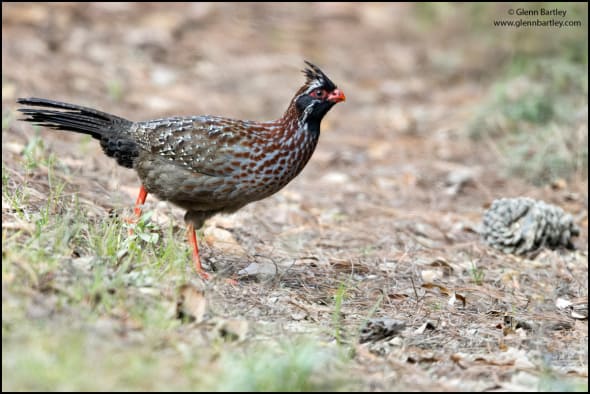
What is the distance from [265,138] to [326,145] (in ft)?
14.3

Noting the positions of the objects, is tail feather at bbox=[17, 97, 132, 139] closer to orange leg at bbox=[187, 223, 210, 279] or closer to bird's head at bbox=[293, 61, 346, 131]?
orange leg at bbox=[187, 223, 210, 279]

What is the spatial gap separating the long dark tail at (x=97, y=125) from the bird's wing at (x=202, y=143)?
0.17 metres

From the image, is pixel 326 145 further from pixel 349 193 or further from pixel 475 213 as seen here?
pixel 475 213

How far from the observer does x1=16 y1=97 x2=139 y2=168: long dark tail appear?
18.5 ft

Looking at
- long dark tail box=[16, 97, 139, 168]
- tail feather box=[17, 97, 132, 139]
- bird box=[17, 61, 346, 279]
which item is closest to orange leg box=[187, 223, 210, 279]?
bird box=[17, 61, 346, 279]

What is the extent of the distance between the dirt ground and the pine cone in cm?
11

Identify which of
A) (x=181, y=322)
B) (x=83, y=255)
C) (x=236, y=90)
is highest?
(x=236, y=90)

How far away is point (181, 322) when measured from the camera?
150 inches

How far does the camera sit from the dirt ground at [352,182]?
4.29 meters

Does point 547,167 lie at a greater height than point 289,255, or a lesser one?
greater

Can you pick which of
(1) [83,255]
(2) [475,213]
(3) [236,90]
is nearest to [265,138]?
(1) [83,255]

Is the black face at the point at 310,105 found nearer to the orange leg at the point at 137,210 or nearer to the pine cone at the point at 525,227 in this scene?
the orange leg at the point at 137,210

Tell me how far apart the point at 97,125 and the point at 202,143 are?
0.91m

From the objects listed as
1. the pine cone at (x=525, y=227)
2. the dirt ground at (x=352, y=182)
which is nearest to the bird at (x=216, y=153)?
the dirt ground at (x=352, y=182)
